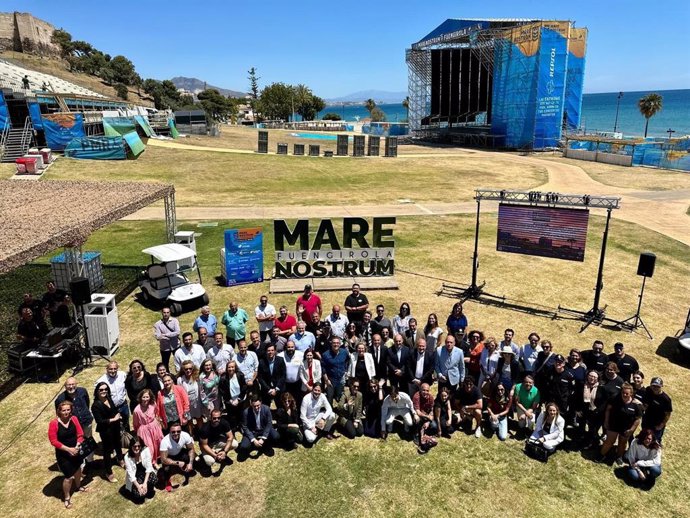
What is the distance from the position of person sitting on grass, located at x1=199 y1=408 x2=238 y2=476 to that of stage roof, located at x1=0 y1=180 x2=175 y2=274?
17.2 ft

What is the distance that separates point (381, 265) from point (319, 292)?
263cm

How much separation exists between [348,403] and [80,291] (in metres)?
6.65

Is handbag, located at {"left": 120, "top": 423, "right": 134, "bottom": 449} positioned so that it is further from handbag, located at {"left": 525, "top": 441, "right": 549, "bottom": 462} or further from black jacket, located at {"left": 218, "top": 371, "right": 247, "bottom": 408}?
handbag, located at {"left": 525, "top": 441, "right": 549, "bottom": 462}

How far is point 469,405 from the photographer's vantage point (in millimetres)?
9320

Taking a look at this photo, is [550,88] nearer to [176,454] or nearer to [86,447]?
[176,454]

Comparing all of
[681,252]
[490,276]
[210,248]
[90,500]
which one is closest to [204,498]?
[90,500]

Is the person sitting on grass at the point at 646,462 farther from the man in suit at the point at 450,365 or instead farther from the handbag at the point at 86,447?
the handbag at the point at 86,447

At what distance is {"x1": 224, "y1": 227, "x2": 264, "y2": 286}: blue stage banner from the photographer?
56.3 feet

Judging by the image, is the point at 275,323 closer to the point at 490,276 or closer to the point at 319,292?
the point at 319,292

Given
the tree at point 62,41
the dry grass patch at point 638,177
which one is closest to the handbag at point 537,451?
the dry grass patch at point 638,177

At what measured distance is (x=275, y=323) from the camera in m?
11.3

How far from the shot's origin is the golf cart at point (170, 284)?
15.1 metres

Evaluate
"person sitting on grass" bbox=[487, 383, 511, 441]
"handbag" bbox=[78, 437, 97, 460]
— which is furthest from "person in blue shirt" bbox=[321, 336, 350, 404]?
"handbag" bbox=[78, 437, 97, 460]

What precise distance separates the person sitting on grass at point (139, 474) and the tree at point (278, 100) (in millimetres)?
124798
